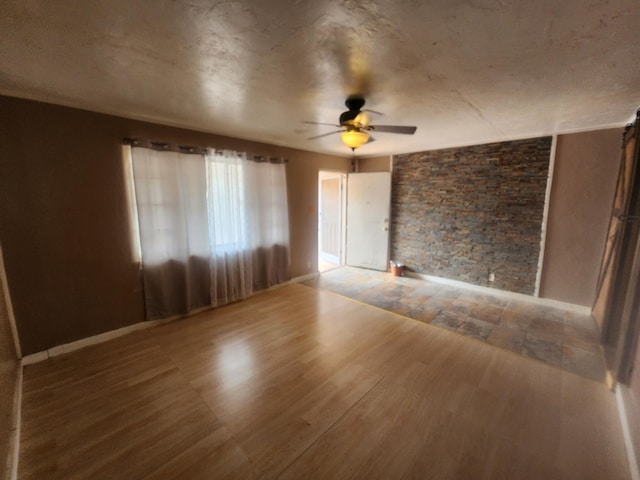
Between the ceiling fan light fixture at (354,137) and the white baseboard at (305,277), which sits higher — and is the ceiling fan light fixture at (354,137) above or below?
above

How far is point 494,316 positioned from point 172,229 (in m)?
4.08

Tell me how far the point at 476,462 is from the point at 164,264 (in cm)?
324

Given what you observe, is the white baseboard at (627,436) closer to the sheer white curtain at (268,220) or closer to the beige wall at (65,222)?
the sheer white curtain at (268,220)

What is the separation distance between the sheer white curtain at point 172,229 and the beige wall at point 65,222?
0.53 feet

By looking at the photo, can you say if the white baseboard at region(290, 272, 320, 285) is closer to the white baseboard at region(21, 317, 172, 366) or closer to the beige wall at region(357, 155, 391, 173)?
the white baseboard at region(21, 317, 172, 366)

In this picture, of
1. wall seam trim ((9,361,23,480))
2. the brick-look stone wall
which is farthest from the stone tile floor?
wall seam trim ((9,361,23,480))

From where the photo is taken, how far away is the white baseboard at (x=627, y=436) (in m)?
1.37

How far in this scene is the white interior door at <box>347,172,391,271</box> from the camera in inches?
194

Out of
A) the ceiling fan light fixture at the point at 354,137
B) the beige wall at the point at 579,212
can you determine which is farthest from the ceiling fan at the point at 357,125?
the beige wall at the point at 579,212

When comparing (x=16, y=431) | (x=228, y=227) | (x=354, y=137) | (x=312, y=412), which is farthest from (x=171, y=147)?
(x=312, y=412)

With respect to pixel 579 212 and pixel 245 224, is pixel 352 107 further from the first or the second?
pixel 579 212

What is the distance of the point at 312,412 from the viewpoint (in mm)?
1769

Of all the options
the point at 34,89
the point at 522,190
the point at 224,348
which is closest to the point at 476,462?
the point at 224,348

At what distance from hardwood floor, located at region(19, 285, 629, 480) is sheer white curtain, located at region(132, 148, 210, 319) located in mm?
534
